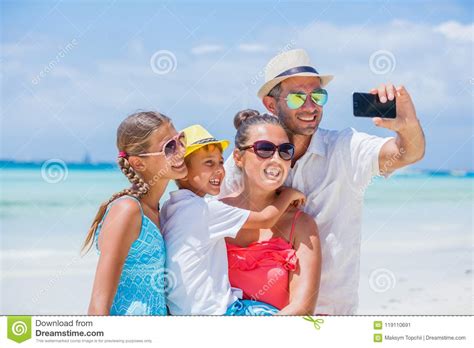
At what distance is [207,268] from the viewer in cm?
445

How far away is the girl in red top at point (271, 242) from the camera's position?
461cm

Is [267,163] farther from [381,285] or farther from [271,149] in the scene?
[381,285]

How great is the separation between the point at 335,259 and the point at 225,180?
0.98m

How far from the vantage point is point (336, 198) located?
4941 millimetres

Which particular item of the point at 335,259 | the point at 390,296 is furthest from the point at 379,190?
the point at 335,259

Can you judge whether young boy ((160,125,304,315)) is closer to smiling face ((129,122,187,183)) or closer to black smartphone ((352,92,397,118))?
smiling face ((129,122,187,183))

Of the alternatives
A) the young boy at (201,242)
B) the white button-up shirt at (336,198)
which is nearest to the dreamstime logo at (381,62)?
the white button-up shirt at (336,198)

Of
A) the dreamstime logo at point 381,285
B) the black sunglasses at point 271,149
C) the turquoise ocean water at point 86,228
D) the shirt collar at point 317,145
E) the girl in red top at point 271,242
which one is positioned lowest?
the girl in red top at point 271,242

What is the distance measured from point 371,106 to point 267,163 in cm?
82

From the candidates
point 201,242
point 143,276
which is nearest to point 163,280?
point 143,276

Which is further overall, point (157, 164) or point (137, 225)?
point (157, 164)
